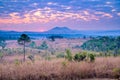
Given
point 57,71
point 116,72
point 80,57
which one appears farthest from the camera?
point 80,57

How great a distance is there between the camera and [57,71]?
8688 mm

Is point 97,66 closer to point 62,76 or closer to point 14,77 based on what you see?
point 62,76

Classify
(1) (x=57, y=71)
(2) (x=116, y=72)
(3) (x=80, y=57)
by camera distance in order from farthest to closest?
(3) (x=80, y=57), (2) (x=116, y=72), (1) (x=57, y=71)

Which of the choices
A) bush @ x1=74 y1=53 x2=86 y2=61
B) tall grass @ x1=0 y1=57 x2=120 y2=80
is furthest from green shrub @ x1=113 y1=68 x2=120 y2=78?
bush @ x1=74 y1=53 x2=86 y2=61

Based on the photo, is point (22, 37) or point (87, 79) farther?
point (22, 37)

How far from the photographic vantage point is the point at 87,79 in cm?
891

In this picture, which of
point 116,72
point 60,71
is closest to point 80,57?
point 116,72

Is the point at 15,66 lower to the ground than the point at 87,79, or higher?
higher

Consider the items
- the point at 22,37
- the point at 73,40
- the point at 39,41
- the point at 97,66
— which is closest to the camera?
the point at 97,66

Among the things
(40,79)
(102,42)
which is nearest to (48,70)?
(40,79)

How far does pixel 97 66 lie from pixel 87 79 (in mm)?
857

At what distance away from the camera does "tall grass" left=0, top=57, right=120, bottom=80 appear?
27.5ft

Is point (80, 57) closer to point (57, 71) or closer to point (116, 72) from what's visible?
point (116, 72)

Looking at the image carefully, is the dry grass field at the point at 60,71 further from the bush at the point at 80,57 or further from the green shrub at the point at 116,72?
the bush at the point at 80,57
